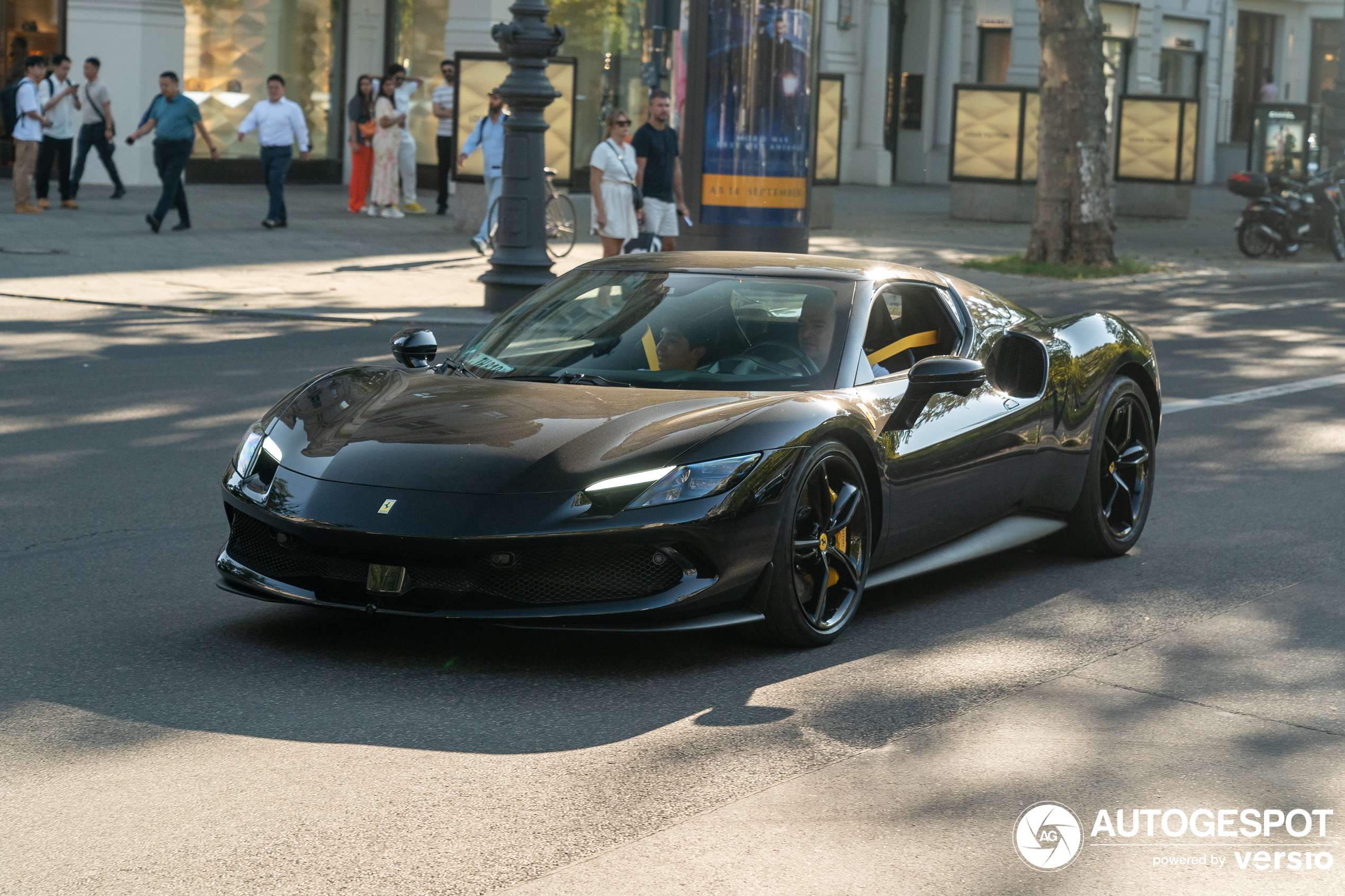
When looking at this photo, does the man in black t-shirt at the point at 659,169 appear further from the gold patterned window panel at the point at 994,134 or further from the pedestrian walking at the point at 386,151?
the gold patterned window panel at the point at 994,134

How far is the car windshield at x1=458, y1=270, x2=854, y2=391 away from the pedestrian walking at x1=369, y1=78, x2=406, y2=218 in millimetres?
18402

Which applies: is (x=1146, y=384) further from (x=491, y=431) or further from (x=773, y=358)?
(x=491, y=431)

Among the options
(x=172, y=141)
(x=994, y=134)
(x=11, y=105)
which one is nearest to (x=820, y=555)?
(x=172, y=141)

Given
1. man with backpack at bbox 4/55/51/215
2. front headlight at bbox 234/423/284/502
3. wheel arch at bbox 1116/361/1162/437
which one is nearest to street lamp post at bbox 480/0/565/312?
wheel arch at bbox 1116/361/1162/437

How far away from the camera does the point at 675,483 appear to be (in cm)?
517

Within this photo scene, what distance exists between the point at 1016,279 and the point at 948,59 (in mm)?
25182

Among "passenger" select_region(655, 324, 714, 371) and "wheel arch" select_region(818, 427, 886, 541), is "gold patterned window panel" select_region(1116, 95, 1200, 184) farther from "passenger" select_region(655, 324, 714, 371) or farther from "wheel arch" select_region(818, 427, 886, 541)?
"wheel arch" select_region(818, 427, 886, 541)

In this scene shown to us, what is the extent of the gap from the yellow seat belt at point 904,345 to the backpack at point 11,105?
18023 mm

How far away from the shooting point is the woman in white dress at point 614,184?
1684 centimetres

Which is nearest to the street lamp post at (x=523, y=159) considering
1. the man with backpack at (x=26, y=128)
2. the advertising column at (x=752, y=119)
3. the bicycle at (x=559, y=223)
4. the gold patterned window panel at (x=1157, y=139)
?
the advertising column at (x=752, y=119)

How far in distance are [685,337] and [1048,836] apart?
2.54m

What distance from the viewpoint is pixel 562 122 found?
2283 centimetres

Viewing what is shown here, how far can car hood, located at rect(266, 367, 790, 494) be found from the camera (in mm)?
5172

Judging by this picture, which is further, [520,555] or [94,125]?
[94,125]
